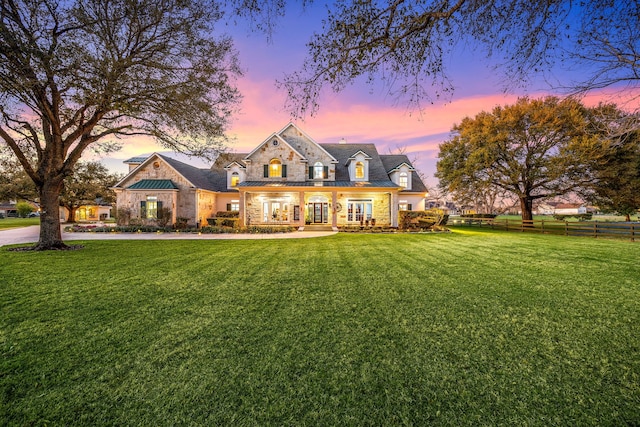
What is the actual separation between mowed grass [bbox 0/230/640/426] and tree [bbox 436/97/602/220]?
17.5m

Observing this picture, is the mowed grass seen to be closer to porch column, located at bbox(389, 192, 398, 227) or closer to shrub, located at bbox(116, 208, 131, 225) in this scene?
porch column, located at bbox(389, 192, 398, 227)

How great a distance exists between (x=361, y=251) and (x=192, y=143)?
894cm

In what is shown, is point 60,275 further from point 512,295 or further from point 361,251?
point 512,295

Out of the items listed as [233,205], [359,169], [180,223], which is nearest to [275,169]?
[233,205]

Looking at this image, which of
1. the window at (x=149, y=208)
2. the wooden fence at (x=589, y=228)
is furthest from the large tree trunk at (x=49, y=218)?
the wooden fence at (x=589, y=228)

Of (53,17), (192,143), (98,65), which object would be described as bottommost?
(192,143)

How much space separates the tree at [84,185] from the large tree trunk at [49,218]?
71.8 feet

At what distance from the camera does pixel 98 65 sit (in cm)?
811

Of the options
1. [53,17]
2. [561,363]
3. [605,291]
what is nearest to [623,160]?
[605,291]

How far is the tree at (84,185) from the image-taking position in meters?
28.8

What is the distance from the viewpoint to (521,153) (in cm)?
2214

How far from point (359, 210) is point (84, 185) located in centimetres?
3153

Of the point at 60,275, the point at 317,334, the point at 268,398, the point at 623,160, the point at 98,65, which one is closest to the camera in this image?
the point at 268,398

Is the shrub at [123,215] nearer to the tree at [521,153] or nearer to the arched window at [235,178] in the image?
the arched window at [235,178]
